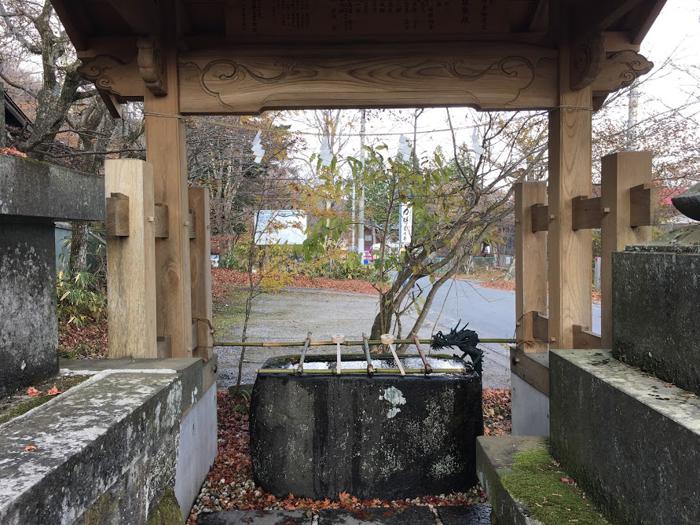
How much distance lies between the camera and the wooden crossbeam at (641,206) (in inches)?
101

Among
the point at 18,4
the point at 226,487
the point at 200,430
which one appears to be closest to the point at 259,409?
the point at 200,430

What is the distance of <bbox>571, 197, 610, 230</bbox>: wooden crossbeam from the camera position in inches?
113

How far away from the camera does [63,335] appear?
7320 mm

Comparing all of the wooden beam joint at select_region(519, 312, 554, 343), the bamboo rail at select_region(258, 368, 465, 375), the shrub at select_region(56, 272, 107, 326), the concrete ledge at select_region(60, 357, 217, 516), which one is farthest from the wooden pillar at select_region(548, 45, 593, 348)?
the shrub at select_region(56, 272, 107, 326)

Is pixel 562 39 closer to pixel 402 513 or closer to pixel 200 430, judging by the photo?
pixel 402 513

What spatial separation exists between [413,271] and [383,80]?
225cm

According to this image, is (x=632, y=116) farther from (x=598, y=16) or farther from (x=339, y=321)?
(x=339, y=321)

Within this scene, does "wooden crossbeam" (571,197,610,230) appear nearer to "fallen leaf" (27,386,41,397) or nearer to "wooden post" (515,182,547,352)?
"wooden post" (515,182,547,352)

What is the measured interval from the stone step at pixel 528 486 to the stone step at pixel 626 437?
2.2 inches

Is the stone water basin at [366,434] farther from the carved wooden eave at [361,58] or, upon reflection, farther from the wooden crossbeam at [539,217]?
the carved wooden eave at [361,58]

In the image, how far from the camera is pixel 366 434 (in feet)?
10.4

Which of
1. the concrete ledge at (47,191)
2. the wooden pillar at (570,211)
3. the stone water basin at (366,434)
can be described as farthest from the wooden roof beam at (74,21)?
the wooden pillar at (570,211)

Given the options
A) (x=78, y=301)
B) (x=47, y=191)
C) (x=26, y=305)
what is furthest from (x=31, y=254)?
(x=78, y=301)

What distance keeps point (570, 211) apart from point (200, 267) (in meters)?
2.47
